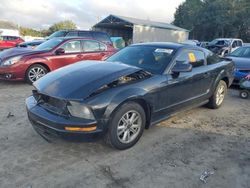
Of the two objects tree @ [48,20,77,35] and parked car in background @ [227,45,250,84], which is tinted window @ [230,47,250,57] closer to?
parked car in background @ [227,45,250,84]

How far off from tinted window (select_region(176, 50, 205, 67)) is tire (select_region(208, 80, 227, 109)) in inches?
34.1

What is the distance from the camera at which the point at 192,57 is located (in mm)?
5254

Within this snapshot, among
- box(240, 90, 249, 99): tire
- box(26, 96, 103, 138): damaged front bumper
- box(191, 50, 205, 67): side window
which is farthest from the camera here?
box(240, 90, 249, 99): tire

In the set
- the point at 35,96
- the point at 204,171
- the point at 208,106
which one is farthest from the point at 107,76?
the point at 208,106

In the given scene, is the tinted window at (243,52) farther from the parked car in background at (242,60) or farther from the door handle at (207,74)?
the door handle at (207,74)

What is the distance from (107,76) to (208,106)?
3.16 metres

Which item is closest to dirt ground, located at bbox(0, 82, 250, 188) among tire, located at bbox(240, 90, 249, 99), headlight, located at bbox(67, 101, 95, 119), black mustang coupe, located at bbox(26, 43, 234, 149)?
black mustang coupe, located at bbox(26, 43, 234, 149)

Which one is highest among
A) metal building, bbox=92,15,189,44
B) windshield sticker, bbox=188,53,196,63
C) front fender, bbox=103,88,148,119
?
metal building, bbox=92,15,189,44

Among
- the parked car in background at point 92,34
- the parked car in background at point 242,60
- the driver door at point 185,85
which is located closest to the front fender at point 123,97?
the driver door at point 185,85

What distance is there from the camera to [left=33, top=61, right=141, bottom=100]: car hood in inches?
142

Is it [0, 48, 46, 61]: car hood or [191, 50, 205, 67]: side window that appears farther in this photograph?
[0, 48, 46, 61]: car hood

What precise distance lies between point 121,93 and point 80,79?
65 centimetres

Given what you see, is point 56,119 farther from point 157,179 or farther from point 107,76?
point 157,179

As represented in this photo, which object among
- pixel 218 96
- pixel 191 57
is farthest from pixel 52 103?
pixel 218 96
